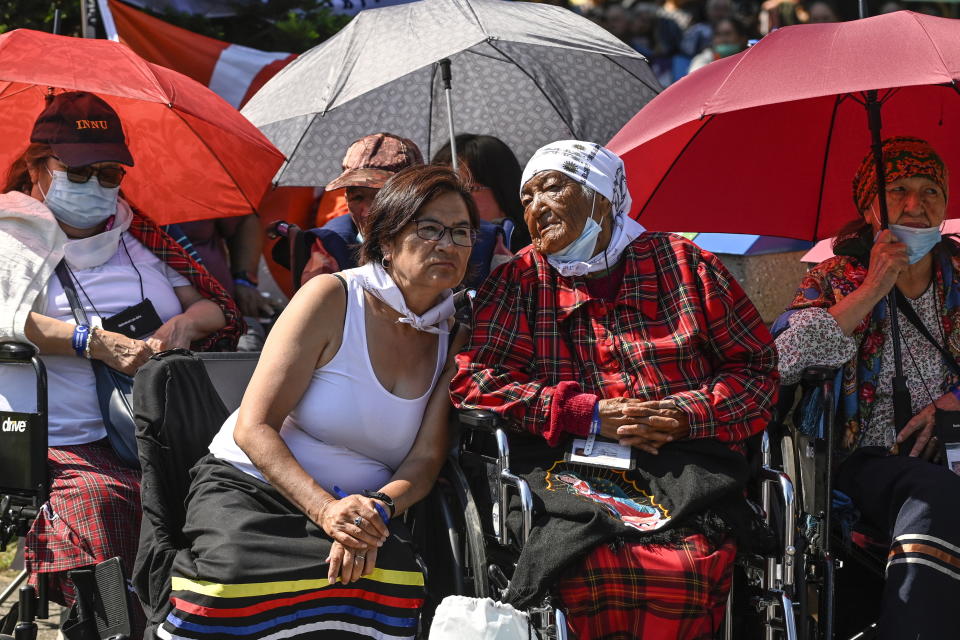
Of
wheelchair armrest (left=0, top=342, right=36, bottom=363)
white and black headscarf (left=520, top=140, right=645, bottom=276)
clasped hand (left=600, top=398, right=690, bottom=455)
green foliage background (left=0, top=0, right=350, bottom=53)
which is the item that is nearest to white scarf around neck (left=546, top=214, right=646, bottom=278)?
white and black headscarf (left=520, top=140, right=645, bottom=276)

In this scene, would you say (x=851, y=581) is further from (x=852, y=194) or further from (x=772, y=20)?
(x=772, y=20)

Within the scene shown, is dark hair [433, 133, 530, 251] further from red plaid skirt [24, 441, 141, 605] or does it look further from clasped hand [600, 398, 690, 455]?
red plaid skirt [24, 441, 141, 605]

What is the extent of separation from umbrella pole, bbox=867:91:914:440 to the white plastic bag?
1.73 metres

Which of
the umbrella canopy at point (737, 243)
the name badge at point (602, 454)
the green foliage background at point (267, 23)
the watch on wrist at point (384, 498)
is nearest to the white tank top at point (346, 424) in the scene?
the watch on wrist at point (384, 498)

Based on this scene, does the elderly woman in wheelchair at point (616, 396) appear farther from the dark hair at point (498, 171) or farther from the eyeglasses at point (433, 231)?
the dark hair at point (498, 171)

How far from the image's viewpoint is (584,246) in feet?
12.5

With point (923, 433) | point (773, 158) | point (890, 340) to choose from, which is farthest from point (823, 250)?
point (923, 433)

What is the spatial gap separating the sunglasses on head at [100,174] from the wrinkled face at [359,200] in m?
0.90

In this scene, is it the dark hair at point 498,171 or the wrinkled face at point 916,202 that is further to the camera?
the dark hair at point 498,171

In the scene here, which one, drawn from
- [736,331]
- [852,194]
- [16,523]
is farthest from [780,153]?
[16,523]

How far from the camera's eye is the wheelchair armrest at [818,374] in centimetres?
370

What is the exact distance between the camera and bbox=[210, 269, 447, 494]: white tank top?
11.6ft

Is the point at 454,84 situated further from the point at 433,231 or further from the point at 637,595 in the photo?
the point at 637,595

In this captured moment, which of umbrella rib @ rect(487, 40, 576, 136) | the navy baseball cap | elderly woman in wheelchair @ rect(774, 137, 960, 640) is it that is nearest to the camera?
elderly woman in wheelchair @ rect(774, 137, 960, 640)
